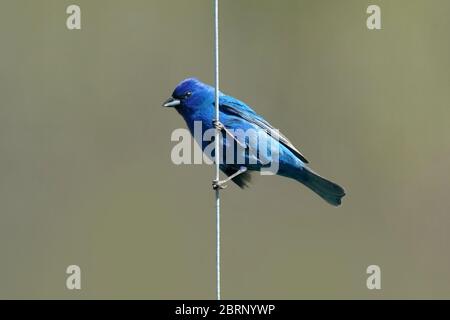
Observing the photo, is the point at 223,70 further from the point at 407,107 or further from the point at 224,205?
the point at 407,107

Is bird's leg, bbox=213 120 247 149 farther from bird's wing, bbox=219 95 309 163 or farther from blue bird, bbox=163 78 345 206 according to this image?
bird's wing, bbox=219 95 309 163

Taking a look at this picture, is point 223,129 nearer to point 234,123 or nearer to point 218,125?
point 218,125

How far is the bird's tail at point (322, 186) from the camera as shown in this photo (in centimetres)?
598

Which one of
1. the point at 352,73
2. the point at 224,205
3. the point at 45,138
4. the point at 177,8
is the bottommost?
the point at 224,205

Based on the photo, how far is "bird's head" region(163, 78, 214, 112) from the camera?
577 centimetres

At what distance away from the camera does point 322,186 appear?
600 centimetres

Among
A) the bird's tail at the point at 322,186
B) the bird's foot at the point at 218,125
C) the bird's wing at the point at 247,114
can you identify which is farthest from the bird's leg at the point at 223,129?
A: the bird's tail at the point at 322,186

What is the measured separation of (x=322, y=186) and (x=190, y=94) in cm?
92

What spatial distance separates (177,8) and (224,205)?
1823 mm

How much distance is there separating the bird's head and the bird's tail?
2.31 feet

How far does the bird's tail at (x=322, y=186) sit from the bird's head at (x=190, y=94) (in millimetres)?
704

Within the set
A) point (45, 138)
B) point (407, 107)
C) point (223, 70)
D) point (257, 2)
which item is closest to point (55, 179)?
point (45, 138)

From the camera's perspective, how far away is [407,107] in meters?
9.02

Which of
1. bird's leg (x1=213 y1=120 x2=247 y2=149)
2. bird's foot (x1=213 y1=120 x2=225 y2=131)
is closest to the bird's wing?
bird's leg (x1=213 y1=120 x2=247 y2=149)
